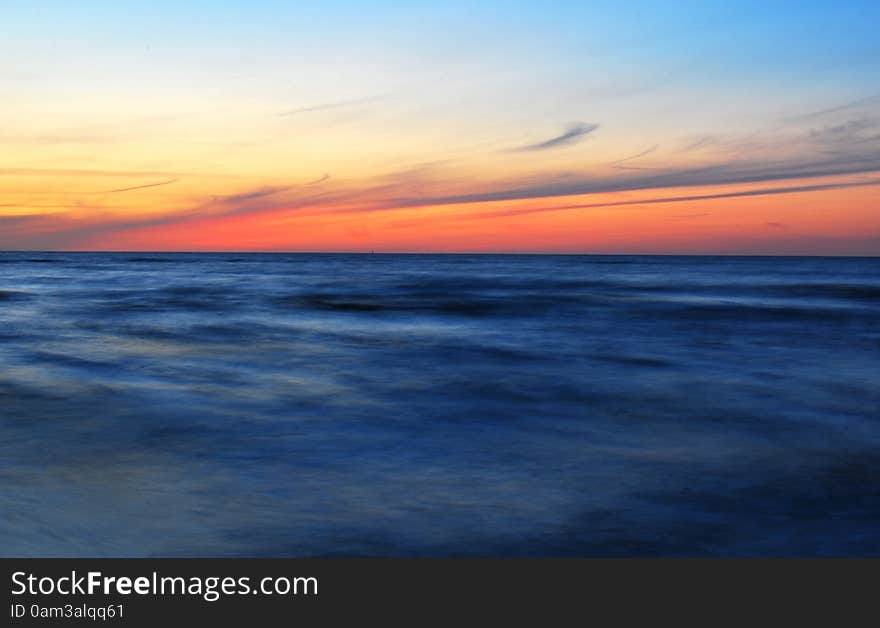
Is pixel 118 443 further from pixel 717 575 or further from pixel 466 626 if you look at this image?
pixel 717 575

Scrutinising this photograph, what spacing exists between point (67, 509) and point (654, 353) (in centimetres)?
864

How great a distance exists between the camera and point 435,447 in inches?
208

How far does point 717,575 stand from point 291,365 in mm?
6749

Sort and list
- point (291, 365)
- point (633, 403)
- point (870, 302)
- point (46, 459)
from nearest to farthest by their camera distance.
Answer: point (46, 459) < point (633, 403) < point (291, 365) < point (870, 302)

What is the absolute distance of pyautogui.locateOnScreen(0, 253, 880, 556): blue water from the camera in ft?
11.9

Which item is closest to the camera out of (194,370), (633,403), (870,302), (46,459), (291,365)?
(46,459)

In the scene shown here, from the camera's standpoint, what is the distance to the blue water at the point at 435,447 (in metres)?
3.64

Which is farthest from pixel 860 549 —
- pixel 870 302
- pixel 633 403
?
pixel 870 302

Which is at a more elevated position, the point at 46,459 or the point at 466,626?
the point at 46,459

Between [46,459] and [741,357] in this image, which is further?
[741,357]

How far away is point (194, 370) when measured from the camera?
28.3 ft

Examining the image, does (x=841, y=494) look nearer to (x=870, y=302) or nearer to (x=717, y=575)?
(x=717, y=575)

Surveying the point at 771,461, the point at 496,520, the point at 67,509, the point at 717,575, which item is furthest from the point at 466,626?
the point at 771,461

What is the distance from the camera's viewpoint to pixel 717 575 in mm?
3248
